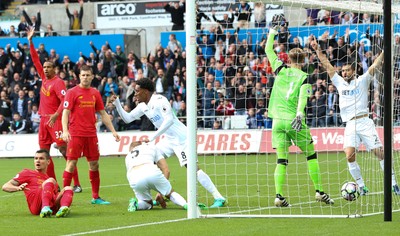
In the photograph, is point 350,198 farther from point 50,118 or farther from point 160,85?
point 160,85

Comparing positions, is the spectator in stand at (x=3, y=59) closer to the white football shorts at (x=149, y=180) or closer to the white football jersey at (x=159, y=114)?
the white football jersey at (x=159, y=114)

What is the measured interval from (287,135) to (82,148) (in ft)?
11.5

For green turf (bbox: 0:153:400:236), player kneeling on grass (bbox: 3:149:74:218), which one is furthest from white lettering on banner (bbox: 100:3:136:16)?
player kneeling on grass (bbox: 3:149:74:218)

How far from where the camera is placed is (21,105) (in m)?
32.3

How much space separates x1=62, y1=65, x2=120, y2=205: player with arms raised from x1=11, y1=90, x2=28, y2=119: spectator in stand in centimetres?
1743

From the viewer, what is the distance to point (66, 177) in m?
14.7

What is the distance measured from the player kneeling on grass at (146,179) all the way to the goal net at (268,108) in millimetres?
638

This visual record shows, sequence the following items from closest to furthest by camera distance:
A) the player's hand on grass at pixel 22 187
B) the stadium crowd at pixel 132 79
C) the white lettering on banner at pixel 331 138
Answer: the player's hand on grass at pixel 22 187, the stadium crowd at pixel 132 79, the white lettering on banner at pixel 331 138

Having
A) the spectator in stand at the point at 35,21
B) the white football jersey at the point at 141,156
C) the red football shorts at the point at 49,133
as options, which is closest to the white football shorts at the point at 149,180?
the white football jersey at the point at 141,156

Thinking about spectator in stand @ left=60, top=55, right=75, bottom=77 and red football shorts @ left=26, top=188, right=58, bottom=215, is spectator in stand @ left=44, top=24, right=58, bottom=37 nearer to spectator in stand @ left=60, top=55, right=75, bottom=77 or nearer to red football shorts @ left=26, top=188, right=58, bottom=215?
spectator in stand @ left=60, top=55, right=75, bottom=77

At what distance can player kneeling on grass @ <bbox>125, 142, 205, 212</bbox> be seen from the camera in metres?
13.2

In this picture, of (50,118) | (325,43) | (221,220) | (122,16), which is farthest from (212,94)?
(122,16)

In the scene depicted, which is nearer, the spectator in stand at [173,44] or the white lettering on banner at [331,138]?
the white lettering on banner at [331,138]

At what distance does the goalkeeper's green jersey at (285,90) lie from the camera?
13.8 metres
